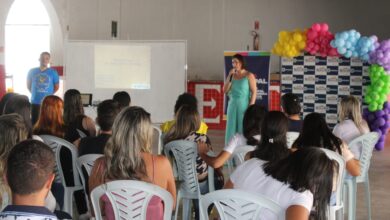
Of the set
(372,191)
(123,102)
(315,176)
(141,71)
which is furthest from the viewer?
(141,71)

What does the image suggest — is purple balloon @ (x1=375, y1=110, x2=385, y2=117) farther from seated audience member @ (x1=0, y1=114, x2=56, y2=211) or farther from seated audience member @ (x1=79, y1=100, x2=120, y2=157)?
seated audience member @ (x1=0, y1=114, x2=56, y2=211)

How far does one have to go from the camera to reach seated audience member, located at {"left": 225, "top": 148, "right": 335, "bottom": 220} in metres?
2.41

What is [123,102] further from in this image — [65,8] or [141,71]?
[65,8]

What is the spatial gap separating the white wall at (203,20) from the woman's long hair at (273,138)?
9.15 meters

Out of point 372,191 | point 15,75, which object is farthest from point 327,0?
point 15,75

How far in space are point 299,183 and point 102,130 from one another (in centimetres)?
169

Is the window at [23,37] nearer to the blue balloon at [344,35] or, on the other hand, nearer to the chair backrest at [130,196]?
the blue balloon at [344,35]

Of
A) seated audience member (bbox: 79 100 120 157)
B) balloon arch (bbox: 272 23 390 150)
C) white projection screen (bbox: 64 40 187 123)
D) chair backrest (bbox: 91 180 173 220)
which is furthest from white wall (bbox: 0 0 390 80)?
chair backrest (bbox: 91 180 173 220)

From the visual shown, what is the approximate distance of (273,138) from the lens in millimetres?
3098

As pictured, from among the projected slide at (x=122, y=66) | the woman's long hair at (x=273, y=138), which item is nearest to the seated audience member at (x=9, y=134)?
the woman's long hair at (x=273, y=138)

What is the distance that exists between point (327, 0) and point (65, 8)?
5.64 metres

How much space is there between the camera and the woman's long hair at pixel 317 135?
Answer: 3789mm

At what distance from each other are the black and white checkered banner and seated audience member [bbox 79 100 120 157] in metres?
5.88

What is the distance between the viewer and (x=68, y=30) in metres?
12.4
